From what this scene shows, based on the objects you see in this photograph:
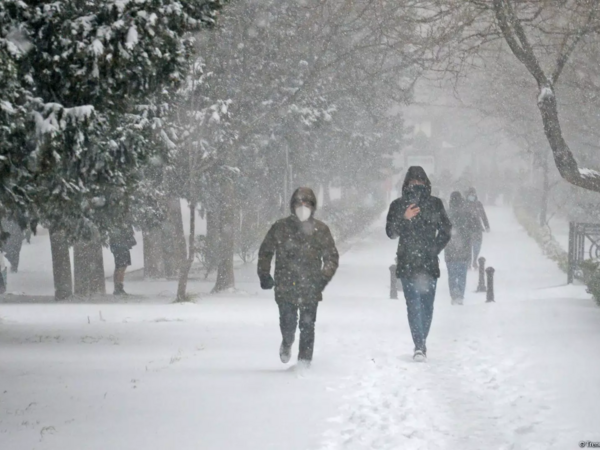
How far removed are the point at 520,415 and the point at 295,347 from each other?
139 inches

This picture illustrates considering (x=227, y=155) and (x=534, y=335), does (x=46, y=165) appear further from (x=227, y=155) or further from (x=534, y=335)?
(x=227, y=155)

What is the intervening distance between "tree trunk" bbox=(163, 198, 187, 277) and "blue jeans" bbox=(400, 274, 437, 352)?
998 centimetres

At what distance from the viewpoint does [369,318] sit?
12469 millimetres

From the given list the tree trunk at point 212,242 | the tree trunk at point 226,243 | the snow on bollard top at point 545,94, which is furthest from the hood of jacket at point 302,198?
the tree trunk at point 212,242

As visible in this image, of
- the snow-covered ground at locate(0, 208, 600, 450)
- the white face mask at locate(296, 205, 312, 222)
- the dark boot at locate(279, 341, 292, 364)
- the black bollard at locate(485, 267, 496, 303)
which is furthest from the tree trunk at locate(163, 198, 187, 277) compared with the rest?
the white face mask at locate(296, 205, 312, 222)

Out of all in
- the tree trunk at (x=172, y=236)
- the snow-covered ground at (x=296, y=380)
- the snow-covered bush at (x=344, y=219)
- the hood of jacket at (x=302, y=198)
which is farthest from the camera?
the snow-covered bush at (x=344, y=219)

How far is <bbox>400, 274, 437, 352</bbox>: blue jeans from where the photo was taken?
868 cm

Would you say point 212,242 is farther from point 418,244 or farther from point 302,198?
point 302,198

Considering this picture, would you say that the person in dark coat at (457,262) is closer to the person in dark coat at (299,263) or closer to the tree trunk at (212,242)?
the person in dark coat at (299,263)

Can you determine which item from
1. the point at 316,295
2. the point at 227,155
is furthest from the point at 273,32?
the point at 316,295

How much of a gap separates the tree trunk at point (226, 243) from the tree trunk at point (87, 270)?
2614mm

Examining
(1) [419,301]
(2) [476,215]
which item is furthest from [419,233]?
(2) [476,215]

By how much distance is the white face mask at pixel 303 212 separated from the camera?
7730 mm

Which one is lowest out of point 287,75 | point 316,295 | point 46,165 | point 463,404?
point 463,404
